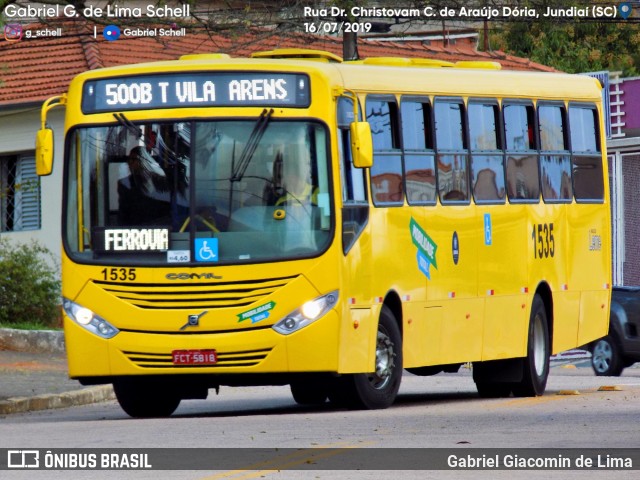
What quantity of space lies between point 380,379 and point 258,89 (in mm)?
2968

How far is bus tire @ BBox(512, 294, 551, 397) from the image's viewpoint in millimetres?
19875

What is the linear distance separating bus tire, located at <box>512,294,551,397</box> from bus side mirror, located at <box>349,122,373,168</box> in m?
4.75

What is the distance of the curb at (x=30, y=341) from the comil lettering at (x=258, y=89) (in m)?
13.1

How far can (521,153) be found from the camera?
1970cm

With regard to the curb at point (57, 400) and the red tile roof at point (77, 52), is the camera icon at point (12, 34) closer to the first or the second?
the red tile roof at point (77, 52)

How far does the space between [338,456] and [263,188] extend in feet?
14.3

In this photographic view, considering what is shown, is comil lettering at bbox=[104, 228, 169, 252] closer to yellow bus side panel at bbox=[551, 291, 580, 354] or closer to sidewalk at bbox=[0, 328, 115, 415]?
sidewalk at bbox=[0, 328, 115, 415]

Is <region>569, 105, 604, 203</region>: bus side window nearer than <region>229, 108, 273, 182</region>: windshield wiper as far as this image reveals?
No

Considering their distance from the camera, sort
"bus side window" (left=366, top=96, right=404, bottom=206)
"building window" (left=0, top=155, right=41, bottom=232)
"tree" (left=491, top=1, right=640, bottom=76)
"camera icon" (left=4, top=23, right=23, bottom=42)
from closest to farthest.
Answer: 1. "bus side window" (left=366, top=96, right=404, bottom=206)
2. "building window" (left=0, top=155, right=41, bottom=232)
3. "camera icon" (left=4, top=23, right=23, bottom=42)
4. "tree" (left=491, top=1, right=640, bottom=76)

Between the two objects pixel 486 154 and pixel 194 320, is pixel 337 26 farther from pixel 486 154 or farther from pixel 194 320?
pixel 194 320

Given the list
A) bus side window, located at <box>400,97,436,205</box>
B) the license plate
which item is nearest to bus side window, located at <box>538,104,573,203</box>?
bus side window, located at <box>400,97,436,205</box>

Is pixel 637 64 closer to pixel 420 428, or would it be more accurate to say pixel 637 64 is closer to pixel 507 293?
pixel 507 293

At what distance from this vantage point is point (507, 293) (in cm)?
1930
